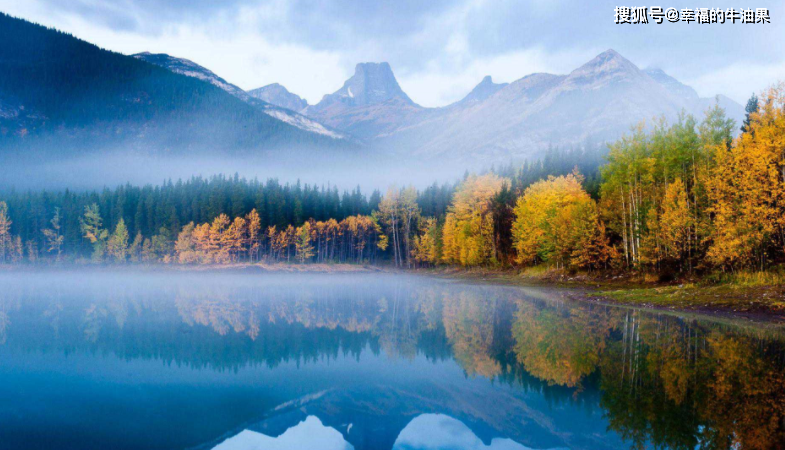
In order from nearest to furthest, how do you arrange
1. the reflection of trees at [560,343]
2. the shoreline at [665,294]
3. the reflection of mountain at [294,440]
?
the reflection of mountain at [294,440], the reflection of trees at [560,343], the shoreline at [665,294]

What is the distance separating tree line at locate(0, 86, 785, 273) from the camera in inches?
1243

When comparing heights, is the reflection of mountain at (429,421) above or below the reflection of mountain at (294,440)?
below

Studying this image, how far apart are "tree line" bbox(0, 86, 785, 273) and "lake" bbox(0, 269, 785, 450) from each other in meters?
15.2

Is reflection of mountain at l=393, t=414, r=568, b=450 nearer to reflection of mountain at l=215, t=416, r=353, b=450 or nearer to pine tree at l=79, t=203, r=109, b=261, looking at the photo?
reflection of mountain at l=215, t=416, r=353, b=450

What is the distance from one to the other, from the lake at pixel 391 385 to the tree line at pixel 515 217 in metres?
15.2

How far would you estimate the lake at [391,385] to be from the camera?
345 inches

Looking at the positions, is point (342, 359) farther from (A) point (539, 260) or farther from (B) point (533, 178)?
(B) point (533, 178)

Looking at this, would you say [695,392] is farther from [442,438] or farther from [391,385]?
[391,385]

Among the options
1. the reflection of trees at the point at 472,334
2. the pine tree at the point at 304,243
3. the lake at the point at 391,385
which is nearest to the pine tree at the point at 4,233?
the pine tree at the point at 304,243

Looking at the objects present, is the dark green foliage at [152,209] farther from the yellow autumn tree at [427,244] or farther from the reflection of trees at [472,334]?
the reflection of trees at [472,334]

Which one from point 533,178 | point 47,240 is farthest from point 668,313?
point 47,240

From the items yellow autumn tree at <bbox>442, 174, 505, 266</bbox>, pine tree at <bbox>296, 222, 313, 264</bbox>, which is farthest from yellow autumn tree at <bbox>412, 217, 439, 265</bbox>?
pine tree at <bbox>296, 222, 313, 264</bbox>

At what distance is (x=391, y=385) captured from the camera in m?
12.5

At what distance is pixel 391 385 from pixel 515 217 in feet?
201
